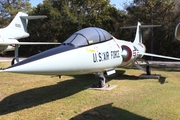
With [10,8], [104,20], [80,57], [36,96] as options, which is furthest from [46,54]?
[10,8]

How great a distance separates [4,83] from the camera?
8.70 meters

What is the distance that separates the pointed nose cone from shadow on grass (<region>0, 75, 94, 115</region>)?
164 centimetres

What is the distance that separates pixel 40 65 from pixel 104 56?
2429 mm

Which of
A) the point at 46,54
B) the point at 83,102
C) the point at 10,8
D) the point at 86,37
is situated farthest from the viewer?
the point at 10,8

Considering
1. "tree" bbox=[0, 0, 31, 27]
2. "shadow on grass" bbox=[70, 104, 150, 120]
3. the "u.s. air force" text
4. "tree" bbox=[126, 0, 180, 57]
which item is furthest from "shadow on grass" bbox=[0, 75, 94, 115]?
"tree" bbox=[0, 0, 31, 27]

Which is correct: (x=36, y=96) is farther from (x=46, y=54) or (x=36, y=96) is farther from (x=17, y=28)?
(x=17, y=28)

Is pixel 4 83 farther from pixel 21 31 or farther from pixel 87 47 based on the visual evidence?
pixel 21 31

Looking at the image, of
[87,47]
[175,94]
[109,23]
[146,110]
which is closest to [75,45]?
[87,47]

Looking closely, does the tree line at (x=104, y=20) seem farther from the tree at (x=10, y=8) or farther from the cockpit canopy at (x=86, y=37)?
the cockpit canopy at (x=86, y=37)

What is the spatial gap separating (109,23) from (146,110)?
78.4ft

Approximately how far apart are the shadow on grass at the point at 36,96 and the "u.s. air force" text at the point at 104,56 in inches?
69.4

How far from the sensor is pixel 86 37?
241 inches

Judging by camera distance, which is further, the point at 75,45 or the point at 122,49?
the point at 122,49

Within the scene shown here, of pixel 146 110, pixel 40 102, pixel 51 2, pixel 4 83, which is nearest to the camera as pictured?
pixel 146 110
